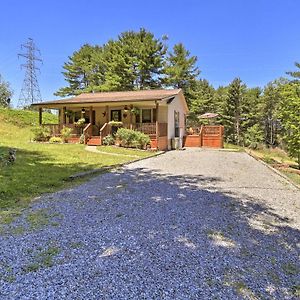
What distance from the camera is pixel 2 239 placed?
11.9 feet

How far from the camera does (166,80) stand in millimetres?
33406

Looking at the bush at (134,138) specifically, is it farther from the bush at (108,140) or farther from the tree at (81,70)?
the tree at (81,70)

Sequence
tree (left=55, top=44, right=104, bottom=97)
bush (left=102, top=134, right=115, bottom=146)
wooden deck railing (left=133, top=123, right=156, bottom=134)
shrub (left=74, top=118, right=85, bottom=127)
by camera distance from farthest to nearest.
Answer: tree (left=55, top=44, right=104, bottom=97) < shrub (left=74, top=118, right=85, bottom=127) < wooden deck railing (left=133, top=123, right=156, bottom=134) < bush (left=102, top=134, right=115, bottom=146)

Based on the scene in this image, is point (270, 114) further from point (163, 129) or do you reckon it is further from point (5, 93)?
point (5, 93)

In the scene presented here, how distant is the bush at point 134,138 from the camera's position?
54.9ft

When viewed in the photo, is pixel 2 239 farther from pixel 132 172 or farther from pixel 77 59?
pixel 77 59

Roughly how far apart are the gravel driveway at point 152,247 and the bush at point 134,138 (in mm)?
10451

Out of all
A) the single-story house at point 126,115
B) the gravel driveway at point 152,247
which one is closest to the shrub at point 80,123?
the single-story house at point 126,115

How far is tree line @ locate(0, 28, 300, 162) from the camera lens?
3316 centimetres

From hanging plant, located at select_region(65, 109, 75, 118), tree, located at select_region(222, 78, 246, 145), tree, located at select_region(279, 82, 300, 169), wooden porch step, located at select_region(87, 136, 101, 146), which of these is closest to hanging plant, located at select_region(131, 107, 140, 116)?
wooden porch step, located at select_region(87, 136, 101, 146)

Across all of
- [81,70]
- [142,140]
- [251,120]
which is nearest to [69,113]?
[142,140]

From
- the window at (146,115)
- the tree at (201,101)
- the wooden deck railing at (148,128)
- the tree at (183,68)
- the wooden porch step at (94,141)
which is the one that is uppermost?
the tree at (183,68)

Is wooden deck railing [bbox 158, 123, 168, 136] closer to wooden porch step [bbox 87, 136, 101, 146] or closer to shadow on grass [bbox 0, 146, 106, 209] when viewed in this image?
wooden porch step [bbox 87, 136, 101, 146]

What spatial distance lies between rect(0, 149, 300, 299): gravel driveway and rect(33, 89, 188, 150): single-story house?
39.2 feet
